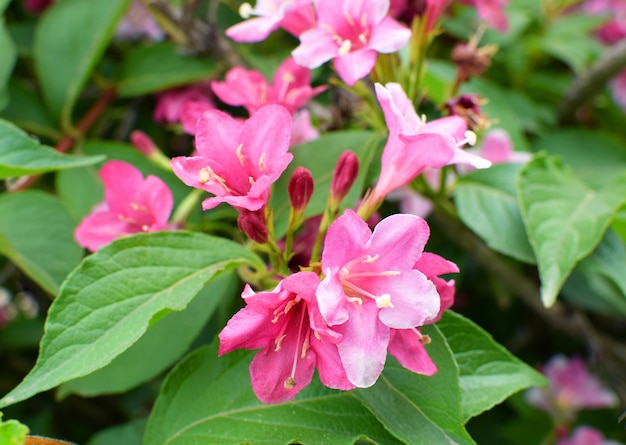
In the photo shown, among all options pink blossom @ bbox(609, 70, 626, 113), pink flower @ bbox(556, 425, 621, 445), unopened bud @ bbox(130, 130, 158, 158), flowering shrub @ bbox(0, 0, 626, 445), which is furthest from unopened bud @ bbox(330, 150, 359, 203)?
pink blossom @ bbox(609, 70, 626, 113)

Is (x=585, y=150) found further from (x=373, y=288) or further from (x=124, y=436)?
(x=124, y=436)

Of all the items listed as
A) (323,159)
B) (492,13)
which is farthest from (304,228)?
(492,13)

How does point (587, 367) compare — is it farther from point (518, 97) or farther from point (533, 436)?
point (518, 97)

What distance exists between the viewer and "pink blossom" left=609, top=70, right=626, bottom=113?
155 centimetres

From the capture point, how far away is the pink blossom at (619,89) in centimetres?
155

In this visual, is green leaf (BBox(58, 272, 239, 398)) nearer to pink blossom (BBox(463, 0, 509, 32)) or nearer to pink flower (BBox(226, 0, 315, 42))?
pink flower (BBox(226, 0, 315, 42))

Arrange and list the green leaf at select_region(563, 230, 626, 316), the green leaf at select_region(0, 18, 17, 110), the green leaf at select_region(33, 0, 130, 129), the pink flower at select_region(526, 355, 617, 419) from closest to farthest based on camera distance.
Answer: the green leaf at select_region(563, 230, 626, 316), the green leaf at select_region(0, 18, 17, 110), the green leaf at select_region(33, 0, 130, 129), the pink flower at select_region(526, 355, 617, 419)

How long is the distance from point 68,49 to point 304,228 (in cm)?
57

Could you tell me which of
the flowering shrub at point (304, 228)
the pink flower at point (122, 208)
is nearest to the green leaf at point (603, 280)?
the flowering shrub at point (304, 228)

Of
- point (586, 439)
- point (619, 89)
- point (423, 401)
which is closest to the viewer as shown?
point (423, 401)

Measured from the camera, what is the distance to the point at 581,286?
3.60ft

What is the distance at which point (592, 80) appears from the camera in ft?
4.18

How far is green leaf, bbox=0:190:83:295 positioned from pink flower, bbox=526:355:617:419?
3.30 feet

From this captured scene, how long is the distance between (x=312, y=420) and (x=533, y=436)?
83cm
